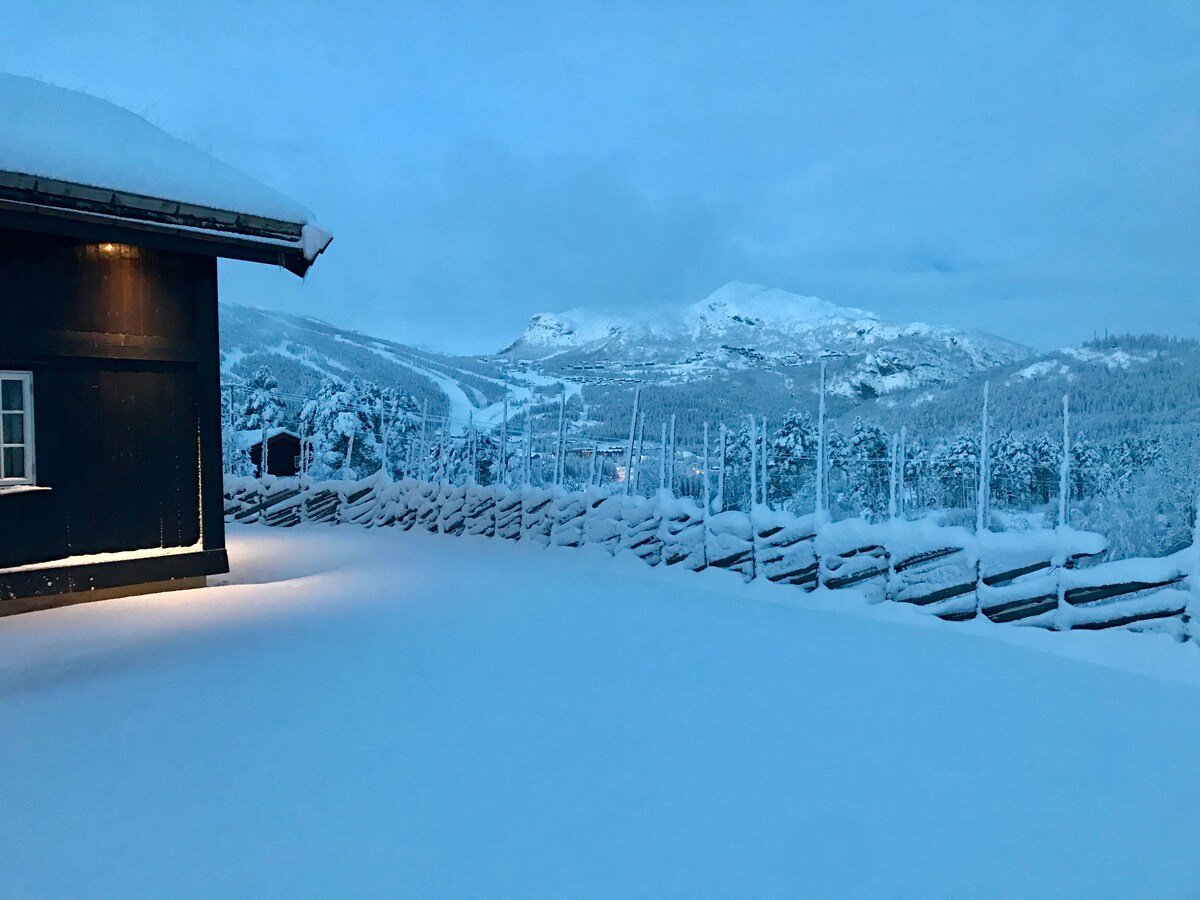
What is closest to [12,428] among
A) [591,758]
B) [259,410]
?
[591,758]

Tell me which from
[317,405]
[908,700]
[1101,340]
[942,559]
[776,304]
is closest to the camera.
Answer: [908,700]

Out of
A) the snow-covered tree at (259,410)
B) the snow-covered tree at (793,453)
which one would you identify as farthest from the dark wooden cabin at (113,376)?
the snow-covered tree at (259,410)

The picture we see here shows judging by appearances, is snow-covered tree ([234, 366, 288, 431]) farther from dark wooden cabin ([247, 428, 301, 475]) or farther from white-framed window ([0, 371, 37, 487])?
white-framed window ([0, 371, 37, 487])

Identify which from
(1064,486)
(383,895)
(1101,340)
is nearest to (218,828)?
(383,895)

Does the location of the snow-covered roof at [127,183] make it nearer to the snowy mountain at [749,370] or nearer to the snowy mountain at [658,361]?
the snowy mountain at [749,370]

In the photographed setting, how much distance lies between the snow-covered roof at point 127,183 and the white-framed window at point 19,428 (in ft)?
4.62

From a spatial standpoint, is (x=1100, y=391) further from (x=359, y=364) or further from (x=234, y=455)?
(x=359, y=364)

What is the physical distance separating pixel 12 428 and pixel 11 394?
10.9 inches

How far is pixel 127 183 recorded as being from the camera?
556cm

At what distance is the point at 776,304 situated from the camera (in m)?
79.1

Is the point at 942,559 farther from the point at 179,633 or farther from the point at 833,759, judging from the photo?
the point at 179,633

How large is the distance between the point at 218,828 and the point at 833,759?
7.64 feet

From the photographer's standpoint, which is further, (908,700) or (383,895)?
(908,700)

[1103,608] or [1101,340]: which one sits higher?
[1101,340]
